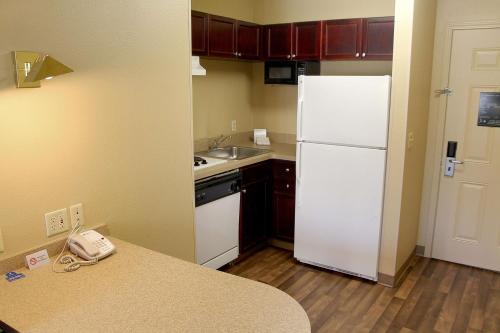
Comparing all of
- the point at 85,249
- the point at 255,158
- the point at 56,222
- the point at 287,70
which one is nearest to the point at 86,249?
the point at 85,249

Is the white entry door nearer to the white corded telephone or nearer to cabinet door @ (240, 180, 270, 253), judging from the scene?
cabinet door @ (240, 180, 270, 253)

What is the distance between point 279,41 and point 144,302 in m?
3.26

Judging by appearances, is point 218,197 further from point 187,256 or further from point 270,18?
point 270,18

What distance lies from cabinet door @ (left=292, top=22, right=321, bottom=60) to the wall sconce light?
2762 mm

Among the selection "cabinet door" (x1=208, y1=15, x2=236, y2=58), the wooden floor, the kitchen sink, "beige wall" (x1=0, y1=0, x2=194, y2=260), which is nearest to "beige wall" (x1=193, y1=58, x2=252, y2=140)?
the kitchen sink

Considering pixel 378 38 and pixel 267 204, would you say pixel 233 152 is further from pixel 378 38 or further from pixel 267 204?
pixel 378 38

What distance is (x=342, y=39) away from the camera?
12.4 feet

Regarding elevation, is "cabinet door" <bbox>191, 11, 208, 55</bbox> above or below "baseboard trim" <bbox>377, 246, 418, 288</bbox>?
above

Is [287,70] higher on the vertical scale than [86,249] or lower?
higher

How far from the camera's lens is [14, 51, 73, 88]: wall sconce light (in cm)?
156

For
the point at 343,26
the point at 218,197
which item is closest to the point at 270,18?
the point at 343,26

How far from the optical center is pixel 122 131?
2059 mm

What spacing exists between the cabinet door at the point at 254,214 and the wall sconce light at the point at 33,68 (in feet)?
7.80

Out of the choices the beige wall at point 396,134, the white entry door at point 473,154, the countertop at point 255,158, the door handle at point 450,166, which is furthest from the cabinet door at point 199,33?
the door handle at point 450,166
